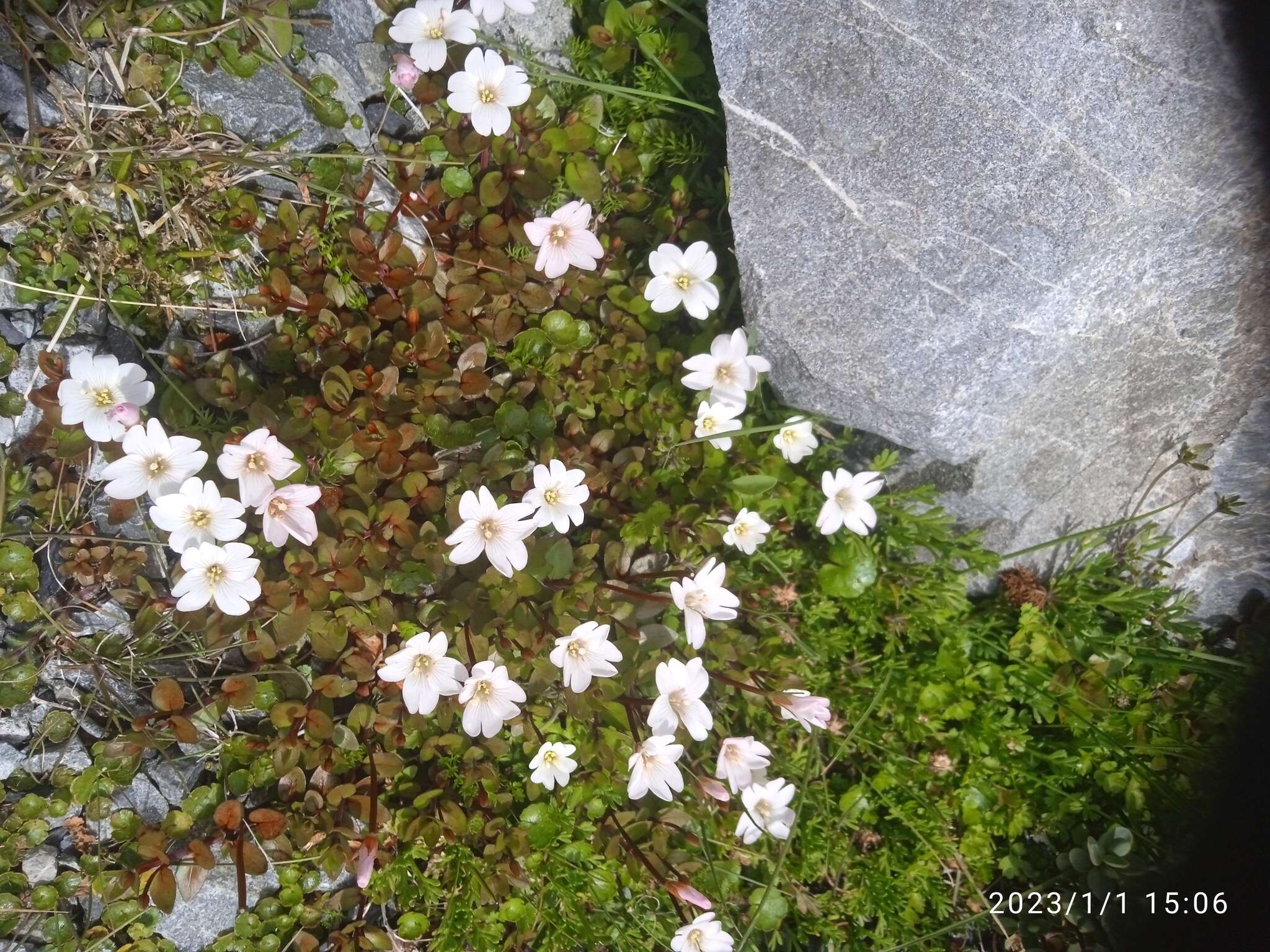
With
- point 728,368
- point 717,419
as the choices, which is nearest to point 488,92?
point 728,368

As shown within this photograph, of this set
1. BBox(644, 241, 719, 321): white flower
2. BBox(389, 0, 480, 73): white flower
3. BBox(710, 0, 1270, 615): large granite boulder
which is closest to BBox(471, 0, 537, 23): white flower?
BBox(389, 0, 480, 73): white flower

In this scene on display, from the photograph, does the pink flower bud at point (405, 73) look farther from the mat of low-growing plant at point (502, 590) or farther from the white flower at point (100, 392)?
the white flower at point (100, 392)

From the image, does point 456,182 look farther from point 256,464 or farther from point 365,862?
point 365,862

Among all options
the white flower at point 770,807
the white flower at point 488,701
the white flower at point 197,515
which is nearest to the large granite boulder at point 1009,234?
the white flower at point 770,807

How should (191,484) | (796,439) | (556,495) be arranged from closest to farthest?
(191,484)
(556,495)
(796,439)

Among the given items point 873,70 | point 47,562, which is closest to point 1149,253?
point 873,70

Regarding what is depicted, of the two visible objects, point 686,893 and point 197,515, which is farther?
point 686,893
